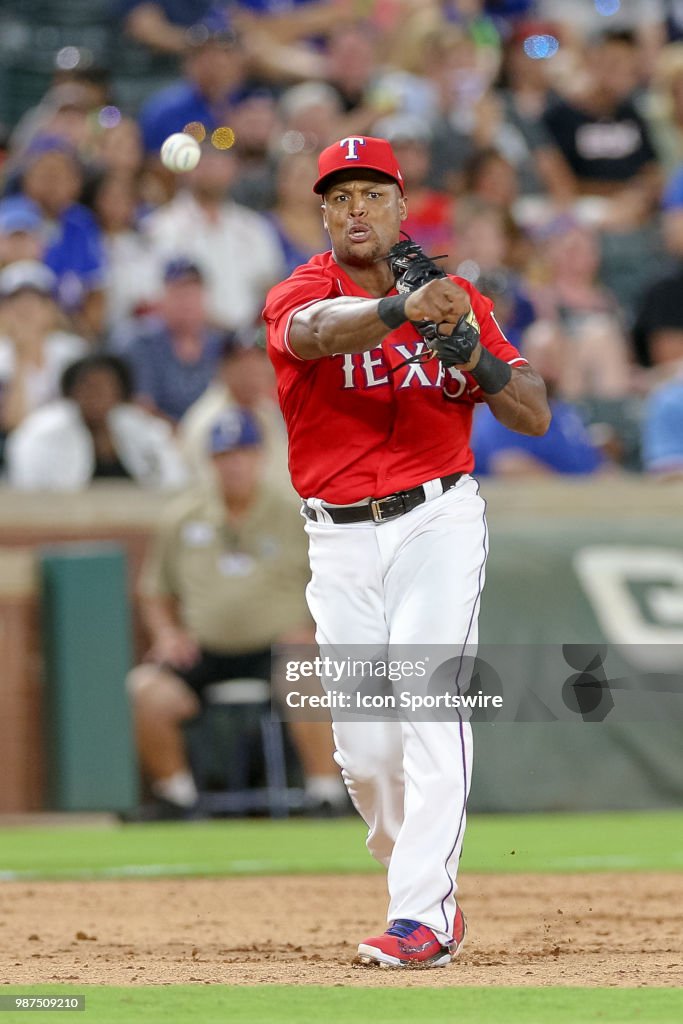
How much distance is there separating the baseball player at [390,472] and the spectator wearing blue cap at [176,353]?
6.30 m

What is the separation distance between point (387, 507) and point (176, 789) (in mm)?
5280

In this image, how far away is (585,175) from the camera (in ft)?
51.2

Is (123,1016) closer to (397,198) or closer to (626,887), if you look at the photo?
(397,198)

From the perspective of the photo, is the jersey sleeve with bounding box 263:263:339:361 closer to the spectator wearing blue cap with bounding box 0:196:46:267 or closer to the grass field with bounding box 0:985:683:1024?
the grass field with bounding box 0:985:683:1024

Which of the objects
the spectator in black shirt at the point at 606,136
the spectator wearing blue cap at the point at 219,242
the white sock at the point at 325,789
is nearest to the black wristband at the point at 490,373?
the white sock at the point at 325,789

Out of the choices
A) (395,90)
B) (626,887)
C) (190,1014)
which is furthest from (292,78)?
(190,1014)

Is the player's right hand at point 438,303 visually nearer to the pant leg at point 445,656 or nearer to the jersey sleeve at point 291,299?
the jersey sleeve at point 291,299

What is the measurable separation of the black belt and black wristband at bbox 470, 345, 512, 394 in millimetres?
347

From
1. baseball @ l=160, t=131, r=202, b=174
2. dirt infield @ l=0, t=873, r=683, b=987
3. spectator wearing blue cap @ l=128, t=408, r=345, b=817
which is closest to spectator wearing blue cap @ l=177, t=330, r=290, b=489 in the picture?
spectator wearing blue cap @ l=128, t=408, r=345, b=817

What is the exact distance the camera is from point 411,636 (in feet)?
17.0

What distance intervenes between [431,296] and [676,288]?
8347mm

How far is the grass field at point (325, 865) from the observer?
4172mm

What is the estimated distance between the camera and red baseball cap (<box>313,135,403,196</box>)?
5.27 meters

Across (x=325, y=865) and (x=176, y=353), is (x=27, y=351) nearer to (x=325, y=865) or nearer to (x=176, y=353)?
(x=176, y=353)
